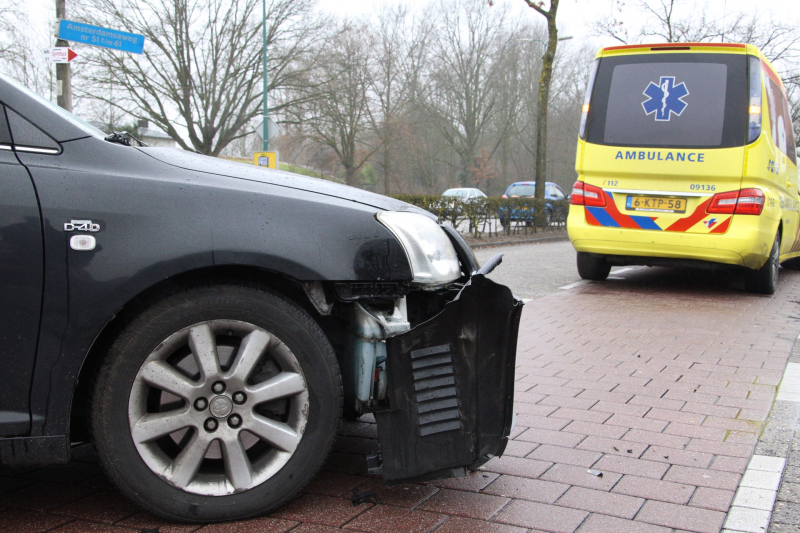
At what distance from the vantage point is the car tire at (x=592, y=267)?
9711 mm

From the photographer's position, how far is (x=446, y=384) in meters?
2.57

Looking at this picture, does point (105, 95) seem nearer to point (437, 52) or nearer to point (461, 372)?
point (437, 52)

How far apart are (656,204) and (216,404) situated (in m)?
6.99

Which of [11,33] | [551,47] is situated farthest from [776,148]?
[11,33]

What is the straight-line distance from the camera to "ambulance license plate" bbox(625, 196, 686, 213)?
8258 mm

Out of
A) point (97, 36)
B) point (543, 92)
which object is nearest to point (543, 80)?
point (543, 92)

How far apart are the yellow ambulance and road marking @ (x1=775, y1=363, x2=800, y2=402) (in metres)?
3.25

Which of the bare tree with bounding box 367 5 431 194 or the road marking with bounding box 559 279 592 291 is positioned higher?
the bare tree with bounding box 367 5 431 194

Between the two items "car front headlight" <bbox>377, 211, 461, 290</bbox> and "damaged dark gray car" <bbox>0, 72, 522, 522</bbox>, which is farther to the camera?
"car front headlight" <bbox>377, 211, 461, 290</bbox>

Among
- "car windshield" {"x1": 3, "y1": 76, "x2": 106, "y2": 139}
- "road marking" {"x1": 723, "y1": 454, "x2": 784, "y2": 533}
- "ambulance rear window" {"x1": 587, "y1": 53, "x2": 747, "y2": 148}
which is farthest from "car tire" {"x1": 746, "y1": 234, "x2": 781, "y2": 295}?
"car windshield" {"x1": 3, "y1": 76, "x2": 106, "y2": 139}

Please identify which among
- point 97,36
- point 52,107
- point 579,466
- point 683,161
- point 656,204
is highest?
point 97,36

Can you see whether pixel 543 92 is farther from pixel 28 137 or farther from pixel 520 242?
pixel 28 137

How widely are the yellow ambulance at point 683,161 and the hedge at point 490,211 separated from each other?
23.5ft

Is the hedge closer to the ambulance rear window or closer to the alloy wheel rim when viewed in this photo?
the ambulance rear window
